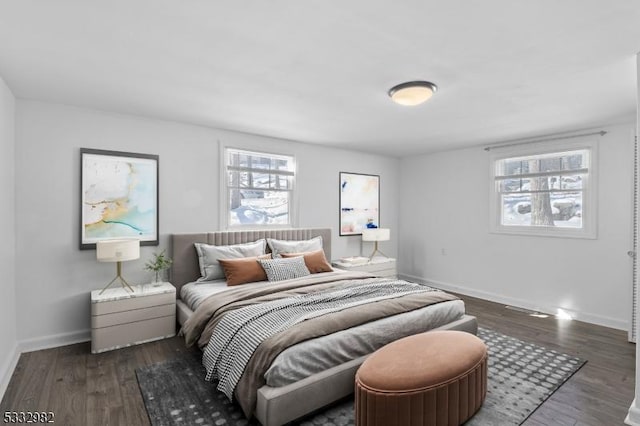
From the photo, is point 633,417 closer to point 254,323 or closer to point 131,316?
point 254,323

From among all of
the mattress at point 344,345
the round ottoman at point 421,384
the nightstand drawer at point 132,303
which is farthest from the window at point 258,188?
the round ottoman at point 421,384

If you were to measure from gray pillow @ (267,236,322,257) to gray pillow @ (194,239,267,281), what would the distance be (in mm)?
346

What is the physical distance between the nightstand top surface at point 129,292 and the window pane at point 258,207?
121 centimetres

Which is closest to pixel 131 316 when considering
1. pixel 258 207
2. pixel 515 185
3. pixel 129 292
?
pixel 129 292

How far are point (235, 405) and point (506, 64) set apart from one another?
314cm

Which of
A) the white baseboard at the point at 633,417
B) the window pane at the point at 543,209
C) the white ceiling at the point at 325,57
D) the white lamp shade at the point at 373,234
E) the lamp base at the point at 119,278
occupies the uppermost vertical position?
the white ceiling at the point at 325,57

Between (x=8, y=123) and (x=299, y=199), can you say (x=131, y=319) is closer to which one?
(x=8, y=123)

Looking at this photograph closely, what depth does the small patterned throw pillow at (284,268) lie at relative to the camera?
12.6 ft

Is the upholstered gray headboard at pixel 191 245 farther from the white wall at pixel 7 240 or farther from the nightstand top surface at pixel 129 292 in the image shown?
the white wall at pixel 7 240

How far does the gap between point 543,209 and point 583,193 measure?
1.65 feet

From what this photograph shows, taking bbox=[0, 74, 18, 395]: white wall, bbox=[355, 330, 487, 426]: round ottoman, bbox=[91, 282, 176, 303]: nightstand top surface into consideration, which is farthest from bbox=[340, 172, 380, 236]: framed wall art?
bbox=[0, 74, 18, 395]: white wall

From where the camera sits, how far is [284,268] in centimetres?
394

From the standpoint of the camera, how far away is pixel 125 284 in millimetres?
3635

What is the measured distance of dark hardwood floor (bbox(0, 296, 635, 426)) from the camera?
2.28 m
